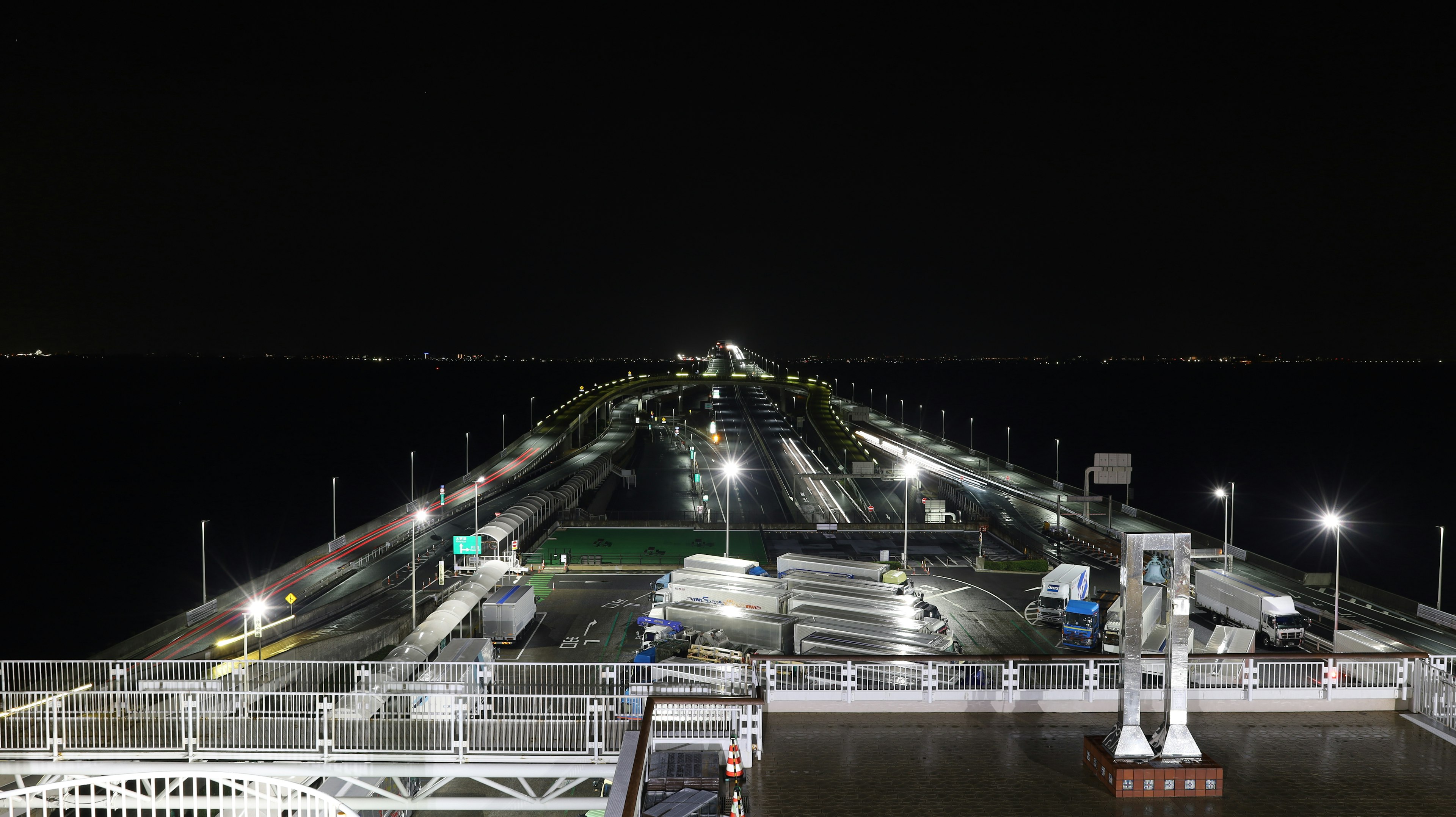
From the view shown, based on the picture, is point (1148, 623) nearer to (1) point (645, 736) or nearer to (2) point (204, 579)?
(1) point (645, 736)

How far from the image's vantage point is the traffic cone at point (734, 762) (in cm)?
1280

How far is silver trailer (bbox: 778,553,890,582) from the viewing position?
1510 inches

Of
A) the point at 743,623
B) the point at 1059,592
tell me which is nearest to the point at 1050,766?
the point at 743,623

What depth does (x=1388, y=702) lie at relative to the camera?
17000mm

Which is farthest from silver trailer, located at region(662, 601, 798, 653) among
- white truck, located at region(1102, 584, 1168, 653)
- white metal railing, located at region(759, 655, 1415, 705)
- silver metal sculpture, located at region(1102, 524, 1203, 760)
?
silver metal sculpture, located at region(1102, 524, 1203, 760)

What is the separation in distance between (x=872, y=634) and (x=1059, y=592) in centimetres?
1077

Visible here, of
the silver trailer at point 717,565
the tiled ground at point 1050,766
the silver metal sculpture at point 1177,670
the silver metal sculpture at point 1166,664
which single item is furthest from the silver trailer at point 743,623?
the silver metal sculpture at point 1177,670

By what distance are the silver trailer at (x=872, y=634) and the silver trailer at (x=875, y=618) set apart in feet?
0.71

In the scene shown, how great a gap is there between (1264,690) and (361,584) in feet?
129

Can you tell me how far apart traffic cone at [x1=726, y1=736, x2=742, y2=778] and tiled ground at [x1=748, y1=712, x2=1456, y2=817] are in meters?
0.61

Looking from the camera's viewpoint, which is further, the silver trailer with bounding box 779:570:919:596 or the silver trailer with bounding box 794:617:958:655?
the silver trailer with bounding box 779:570:919:596

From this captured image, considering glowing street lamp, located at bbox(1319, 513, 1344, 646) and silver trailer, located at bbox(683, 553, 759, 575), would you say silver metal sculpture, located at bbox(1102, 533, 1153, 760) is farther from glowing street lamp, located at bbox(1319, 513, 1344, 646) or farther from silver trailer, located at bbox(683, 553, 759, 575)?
silver trailer, located at bbox(683, 553, 759, 575)

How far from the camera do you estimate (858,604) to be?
3306 centimetres

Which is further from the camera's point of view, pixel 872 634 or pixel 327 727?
pixel 872 634
